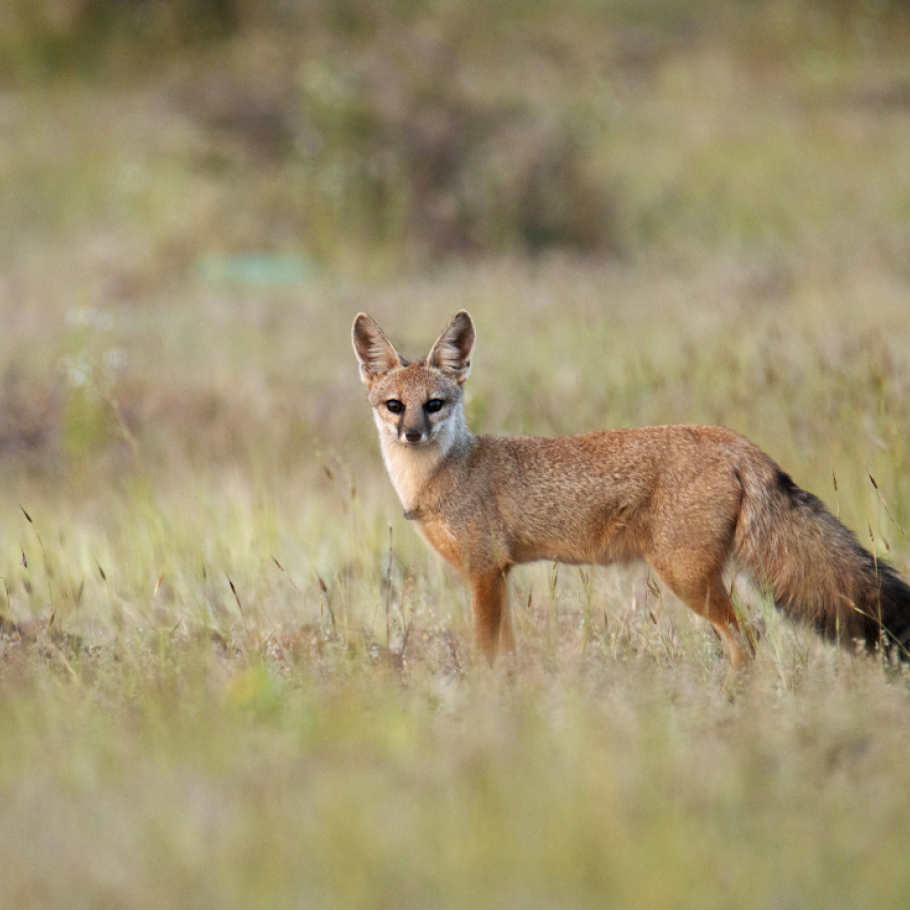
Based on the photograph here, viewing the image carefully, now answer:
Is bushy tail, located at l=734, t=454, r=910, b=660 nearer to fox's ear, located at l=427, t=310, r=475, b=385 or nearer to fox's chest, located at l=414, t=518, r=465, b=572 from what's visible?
fox's chest, located at l=414, t=518, r=465, b=572

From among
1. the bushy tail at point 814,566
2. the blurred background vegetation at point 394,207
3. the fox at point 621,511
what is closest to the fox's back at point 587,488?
the fox at point 621,511

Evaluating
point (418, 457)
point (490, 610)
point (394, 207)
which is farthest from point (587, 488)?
point (394, 207)

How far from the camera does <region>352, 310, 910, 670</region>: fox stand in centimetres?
359

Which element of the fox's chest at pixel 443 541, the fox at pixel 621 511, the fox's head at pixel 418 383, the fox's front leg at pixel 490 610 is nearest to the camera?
the fox at pixel 621 511

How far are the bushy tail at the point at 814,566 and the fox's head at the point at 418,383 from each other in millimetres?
1214

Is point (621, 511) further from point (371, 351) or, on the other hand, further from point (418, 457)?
point (371, 351)

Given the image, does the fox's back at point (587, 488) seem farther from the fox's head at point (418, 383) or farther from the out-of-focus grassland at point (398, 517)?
the out-of-focus grassland at point (398, 517)

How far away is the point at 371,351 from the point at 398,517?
47.9 inches

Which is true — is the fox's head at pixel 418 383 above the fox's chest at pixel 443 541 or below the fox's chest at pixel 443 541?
above

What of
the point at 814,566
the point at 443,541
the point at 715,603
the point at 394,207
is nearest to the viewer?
the point at 814,566

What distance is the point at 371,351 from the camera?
4.61 m

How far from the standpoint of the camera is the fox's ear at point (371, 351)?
4.53 meters

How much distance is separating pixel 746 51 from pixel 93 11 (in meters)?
16.7

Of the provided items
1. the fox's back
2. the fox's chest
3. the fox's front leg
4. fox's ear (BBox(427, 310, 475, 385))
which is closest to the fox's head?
fox's ear (BBox(427, 310, 475, 385))
